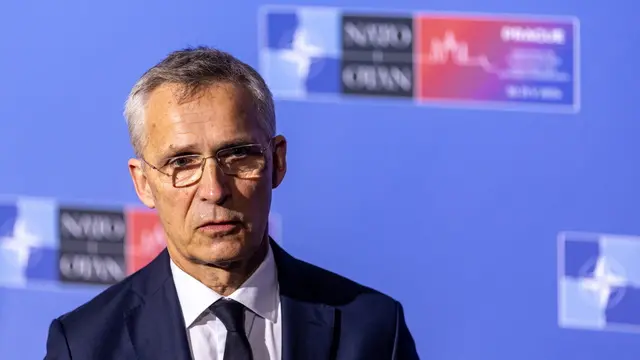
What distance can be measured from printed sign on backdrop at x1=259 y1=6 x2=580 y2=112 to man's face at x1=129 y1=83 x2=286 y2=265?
104 cm

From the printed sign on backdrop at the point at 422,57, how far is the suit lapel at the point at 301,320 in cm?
95

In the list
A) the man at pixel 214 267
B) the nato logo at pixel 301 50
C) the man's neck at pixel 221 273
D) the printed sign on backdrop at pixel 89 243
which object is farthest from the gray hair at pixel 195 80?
the printed sign on backdrop at pixel 89 243

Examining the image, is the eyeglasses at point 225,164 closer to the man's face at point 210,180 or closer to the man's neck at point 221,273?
the man's face at point 210,180

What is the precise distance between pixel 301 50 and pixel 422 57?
27cm

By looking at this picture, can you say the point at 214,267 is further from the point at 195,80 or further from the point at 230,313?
the point at 195,80

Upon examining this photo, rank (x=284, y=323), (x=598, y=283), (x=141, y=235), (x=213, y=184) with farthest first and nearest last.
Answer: (x=141, y=235) → (x=598, y=283) → (x=284, y=323) → (x=213, y=184)

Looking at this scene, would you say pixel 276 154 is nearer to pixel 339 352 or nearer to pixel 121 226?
pixel 339 352

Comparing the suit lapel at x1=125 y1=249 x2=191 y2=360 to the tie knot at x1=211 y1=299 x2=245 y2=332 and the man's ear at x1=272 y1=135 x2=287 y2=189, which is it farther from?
the man's ear at x1=272 y1=135 x2=287 y2=189

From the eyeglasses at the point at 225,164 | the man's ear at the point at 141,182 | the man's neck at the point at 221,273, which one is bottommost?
the man's neck at the point at 221,273

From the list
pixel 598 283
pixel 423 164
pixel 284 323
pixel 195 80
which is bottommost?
pixel 598 283

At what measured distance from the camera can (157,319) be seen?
147 centimetres

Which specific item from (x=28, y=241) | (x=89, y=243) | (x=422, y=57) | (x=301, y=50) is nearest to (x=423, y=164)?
(x=422, y=57)

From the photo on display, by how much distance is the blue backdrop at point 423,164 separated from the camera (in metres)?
2.35

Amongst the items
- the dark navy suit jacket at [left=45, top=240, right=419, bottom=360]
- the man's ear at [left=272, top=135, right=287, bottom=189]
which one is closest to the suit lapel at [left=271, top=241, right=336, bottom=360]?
the dark navy suit jacket at [left=45, top=240, right=419, bottom=360]
